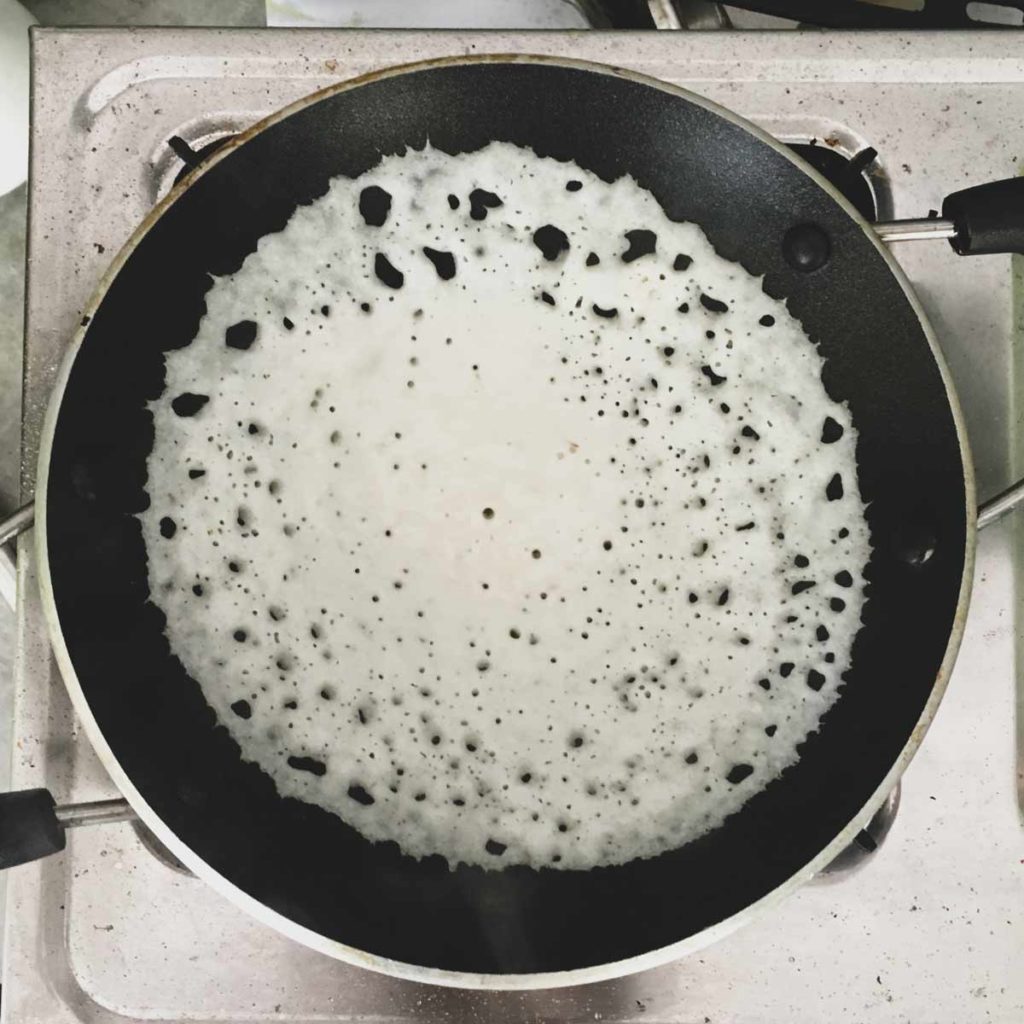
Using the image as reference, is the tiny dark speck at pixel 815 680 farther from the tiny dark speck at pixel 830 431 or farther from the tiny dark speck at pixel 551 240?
the tiny dark speck at pixel 551 240

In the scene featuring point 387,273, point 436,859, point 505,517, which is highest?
point 387,273

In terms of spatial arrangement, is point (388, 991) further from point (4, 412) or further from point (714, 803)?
point (4, 412)

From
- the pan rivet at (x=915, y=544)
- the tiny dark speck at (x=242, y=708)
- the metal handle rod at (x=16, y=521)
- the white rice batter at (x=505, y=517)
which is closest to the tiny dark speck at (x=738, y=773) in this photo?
the white rice batter at (x=505, y=517)

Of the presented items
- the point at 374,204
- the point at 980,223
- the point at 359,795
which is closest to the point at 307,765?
the point at 359,795

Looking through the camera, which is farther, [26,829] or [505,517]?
[505,517]

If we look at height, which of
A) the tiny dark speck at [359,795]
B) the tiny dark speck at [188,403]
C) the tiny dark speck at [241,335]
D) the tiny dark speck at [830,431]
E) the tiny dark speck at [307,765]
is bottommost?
the tiny dark speck at [359,795]

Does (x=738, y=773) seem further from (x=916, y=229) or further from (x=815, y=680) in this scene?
(x=916, y=229)

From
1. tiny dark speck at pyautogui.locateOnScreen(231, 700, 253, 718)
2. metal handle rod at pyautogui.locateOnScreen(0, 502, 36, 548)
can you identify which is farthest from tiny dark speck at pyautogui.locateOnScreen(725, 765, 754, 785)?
metal handle rod at pyautogui.locateOnScreen(0, 502, 36, 548)
